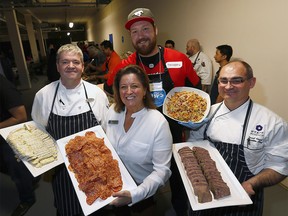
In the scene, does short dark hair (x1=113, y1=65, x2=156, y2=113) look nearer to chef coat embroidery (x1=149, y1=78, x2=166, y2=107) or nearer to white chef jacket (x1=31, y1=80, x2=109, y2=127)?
white chef jacket (x1=31, y1=80, x2=109, y2=127)

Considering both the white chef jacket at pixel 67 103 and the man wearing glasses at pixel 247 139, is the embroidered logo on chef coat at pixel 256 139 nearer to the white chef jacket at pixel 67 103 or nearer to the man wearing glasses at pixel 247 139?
the man wearing glasses at pixel 247 139

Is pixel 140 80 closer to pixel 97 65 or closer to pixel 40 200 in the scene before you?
pixel 40 200

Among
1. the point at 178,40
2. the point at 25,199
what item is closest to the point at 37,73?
the point at 178,40

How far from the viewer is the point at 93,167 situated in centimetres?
132

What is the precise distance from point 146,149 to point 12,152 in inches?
63.6

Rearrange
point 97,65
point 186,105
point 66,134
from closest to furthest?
point 66,134, point 186,105, point 97,65

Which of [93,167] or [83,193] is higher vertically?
[93,167]

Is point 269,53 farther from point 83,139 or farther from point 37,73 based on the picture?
point 37,73

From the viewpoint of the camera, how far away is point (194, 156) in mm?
1465

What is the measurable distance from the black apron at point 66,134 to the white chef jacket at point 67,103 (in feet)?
0.11

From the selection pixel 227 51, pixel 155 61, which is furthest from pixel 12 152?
pixel 227 51

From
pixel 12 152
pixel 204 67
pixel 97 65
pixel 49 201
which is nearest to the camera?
pixel 12 152

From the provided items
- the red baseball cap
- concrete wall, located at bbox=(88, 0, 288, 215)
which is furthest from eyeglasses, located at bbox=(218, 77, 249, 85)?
concrete wall, located at bbox=(88, 0, 288, 215)

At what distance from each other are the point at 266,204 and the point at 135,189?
1.92 m
